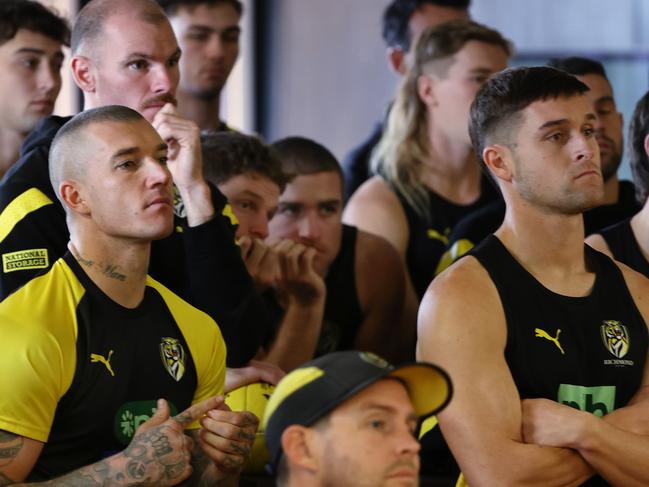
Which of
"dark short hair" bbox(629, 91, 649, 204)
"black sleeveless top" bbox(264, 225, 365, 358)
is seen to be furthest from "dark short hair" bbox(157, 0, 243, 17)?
"dark short hair" bbox(629, 91, 649, 204)

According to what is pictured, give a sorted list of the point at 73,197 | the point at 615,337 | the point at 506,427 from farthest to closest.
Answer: the point at 615,337 → the point at 506,427 → the point at 73,197

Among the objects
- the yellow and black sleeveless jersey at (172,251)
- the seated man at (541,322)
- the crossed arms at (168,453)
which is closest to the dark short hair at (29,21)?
the yellow and black sleeveless jersey at (172,251)

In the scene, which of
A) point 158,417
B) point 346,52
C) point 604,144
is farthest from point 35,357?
point 346,52

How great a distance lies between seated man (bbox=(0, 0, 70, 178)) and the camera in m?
4.25

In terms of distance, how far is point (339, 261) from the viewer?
4508 mm

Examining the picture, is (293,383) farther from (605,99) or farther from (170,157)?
(605,99)

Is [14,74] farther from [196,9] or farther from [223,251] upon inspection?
[223,251]

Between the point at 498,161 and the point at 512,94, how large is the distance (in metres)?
0.18

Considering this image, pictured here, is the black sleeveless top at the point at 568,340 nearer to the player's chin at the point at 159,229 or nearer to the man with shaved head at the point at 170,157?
the man with shaved head at the point at 170,157

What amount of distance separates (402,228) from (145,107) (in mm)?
1524

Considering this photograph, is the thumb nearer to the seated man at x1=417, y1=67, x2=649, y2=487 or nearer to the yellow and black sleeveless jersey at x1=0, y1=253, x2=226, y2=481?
the yellow and black sleeveless jersey at x1=0, y1=253, x2=226, y2=481

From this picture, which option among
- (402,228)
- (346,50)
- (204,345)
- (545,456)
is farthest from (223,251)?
(346,50)

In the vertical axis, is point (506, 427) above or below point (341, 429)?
below

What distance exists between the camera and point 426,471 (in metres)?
3.77
